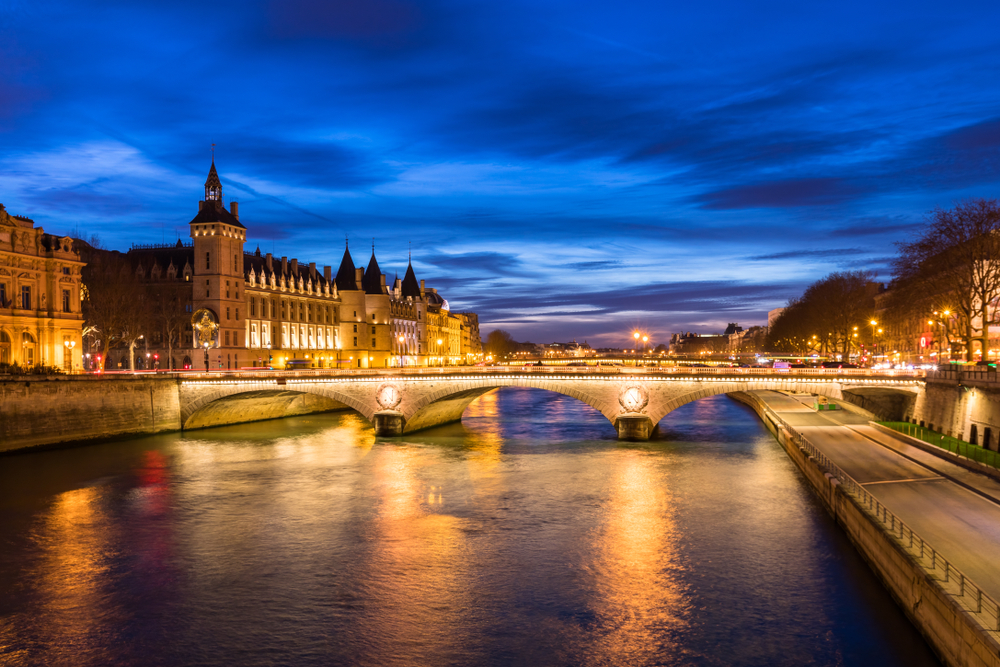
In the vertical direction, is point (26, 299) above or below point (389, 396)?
above

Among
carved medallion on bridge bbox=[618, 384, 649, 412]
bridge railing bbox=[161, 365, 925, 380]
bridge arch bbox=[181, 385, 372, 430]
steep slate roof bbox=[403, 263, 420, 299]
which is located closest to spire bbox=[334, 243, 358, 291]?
steep slate roof bbox=[403, 263, 420, 299]

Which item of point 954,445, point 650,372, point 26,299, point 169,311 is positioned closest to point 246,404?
point 26,299

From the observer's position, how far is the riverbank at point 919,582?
15.2 m

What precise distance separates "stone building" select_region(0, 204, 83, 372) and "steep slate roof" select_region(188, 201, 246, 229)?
2920cm

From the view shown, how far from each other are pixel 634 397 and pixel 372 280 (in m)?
95.3

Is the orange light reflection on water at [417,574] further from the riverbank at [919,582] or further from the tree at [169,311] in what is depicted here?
the tree at [169,311]

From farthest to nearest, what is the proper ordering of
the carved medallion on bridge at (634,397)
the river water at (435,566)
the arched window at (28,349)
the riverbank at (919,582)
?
the arched window at (28,349) < the carved medallion on bridge at (634,397) < the river water at (435,566) < the riverbank at (919,582)

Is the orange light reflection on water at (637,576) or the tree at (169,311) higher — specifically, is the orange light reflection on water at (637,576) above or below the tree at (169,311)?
below

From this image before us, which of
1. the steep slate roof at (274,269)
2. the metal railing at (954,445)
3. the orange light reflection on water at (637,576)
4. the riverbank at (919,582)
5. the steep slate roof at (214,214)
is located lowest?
the orange light reflection on water at (637,576)

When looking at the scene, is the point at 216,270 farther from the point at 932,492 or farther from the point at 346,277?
the point at 932,492

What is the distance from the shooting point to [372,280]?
144 m

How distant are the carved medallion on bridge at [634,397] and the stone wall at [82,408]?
124 feet

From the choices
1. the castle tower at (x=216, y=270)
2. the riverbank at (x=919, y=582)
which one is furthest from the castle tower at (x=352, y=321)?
the riverbank at (x=919, y=582)

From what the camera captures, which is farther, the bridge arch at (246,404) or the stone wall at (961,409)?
the bridge arch at (246,404)
